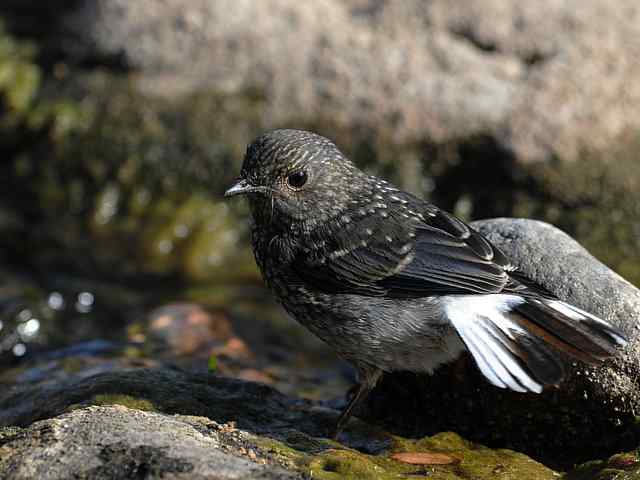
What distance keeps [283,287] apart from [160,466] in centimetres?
185

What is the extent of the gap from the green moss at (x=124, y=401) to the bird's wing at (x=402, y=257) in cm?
113

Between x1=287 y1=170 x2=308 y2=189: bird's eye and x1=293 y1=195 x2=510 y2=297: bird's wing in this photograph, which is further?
x1=287 y1=170 x2=308 y2=189: bird's eye

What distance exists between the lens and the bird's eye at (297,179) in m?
5.35

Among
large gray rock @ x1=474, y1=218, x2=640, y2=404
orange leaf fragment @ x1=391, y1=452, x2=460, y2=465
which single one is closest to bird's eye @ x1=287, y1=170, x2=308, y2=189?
large gray rock @ x1=474, y1=218, x2=640, y2=404

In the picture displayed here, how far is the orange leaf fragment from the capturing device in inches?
178

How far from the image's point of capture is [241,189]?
527cm

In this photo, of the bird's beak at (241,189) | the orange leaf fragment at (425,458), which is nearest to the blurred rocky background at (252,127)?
the bird's beak at (241,189)

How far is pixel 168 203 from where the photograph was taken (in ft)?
30.0

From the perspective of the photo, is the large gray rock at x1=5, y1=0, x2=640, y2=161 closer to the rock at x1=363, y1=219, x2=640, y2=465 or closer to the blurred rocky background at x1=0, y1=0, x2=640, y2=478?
the blurred rocky background at x1=0, y1=0, x2=640, y2=478

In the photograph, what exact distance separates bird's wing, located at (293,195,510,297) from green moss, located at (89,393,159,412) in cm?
113

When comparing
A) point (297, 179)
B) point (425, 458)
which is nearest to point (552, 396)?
point (425, 458)

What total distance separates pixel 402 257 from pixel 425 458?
44.9 inches

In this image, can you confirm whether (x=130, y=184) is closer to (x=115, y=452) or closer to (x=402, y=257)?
(x=402, y=257)

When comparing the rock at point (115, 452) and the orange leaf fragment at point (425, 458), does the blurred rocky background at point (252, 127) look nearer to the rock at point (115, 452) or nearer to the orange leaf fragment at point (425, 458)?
the orange leaf fragment at point (425, 458)
